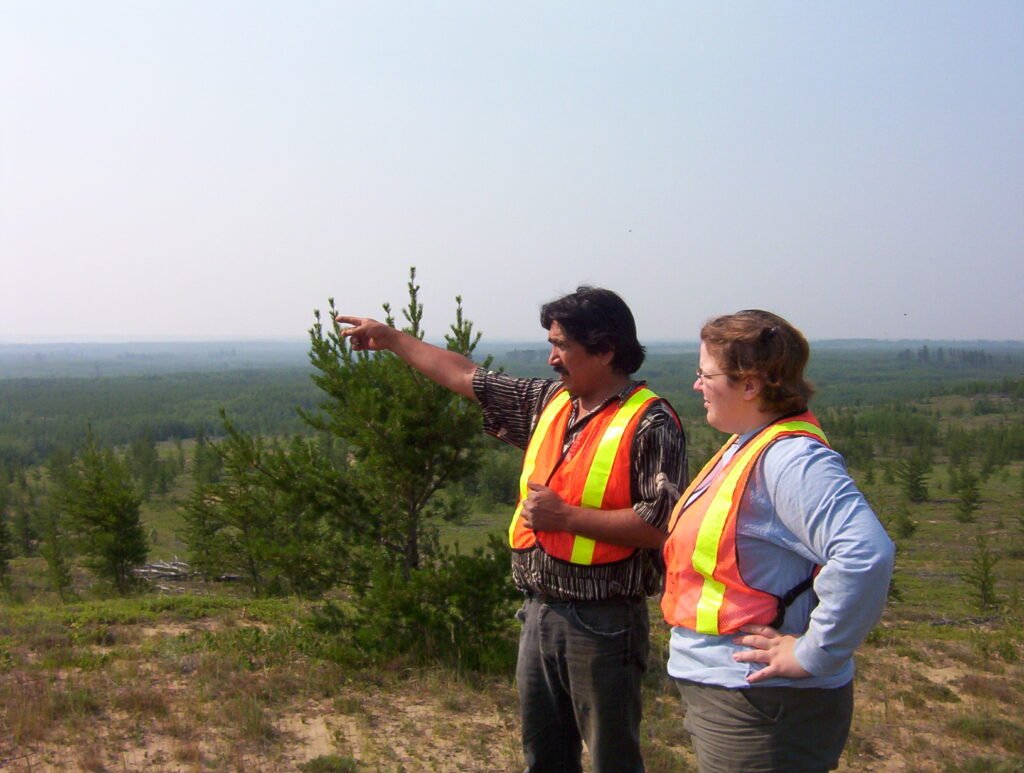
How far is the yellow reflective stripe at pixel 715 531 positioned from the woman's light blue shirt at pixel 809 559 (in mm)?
34

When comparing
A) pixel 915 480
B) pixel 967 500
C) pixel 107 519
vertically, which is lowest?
pixel 915 480

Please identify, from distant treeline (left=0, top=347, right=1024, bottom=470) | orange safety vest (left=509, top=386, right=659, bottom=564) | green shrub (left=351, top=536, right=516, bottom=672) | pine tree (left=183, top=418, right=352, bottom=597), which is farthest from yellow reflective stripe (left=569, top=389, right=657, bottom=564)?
distant treeline (left=0, top=347, right=1024, bottom=470)

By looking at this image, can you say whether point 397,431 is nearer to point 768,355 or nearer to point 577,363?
point 577,363

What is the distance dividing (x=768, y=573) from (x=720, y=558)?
0.38 ft

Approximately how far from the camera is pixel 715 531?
1.97m

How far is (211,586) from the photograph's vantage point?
2170 cm

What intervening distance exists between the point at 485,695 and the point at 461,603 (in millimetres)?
694

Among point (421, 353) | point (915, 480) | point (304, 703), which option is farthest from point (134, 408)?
point (421, 353)

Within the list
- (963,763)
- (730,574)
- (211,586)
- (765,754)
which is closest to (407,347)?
(730,574)

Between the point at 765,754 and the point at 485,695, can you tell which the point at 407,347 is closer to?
the point at 765,754

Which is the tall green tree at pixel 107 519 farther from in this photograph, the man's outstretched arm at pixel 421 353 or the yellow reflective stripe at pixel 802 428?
the yellow reflective stripe at pixel 802 428

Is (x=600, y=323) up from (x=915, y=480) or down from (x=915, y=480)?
up

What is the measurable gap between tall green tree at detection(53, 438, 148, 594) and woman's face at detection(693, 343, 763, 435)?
A: 1928 centimetres

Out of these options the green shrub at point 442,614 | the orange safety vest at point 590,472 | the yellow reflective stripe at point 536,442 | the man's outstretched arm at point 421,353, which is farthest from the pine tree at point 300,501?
the orange safety vest at point 590,472
